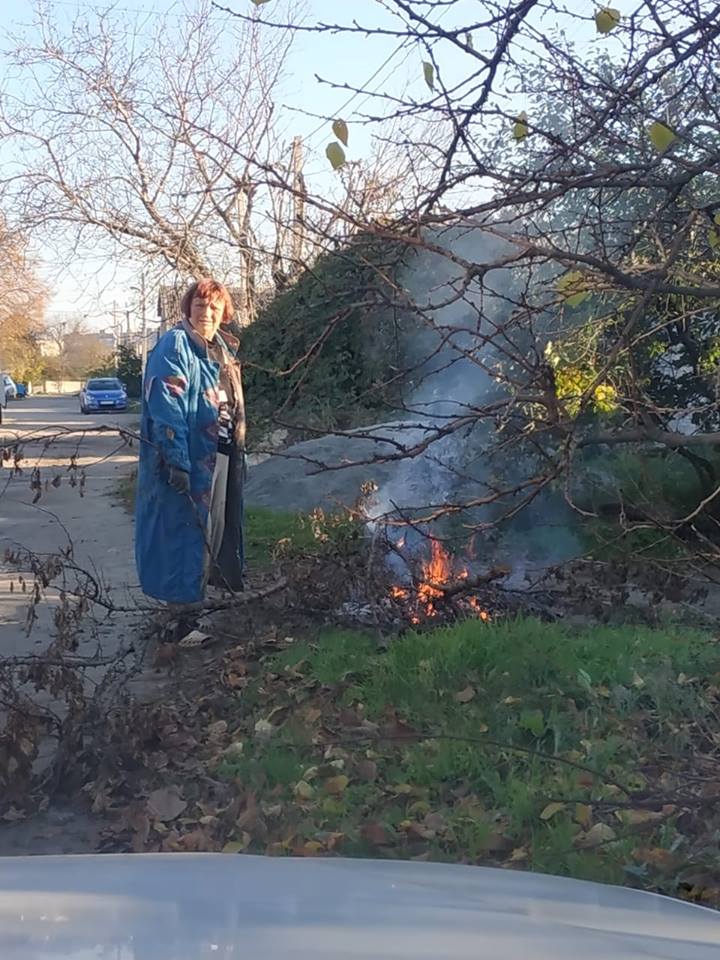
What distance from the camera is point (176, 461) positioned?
5691 mm

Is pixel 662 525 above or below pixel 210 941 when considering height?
above

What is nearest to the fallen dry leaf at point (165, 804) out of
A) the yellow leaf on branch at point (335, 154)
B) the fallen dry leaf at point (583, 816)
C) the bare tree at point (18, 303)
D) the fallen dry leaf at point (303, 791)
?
the fallen dry leaf at point (303, 791)

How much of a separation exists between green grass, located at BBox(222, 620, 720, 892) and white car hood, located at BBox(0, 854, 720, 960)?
151 centimetres

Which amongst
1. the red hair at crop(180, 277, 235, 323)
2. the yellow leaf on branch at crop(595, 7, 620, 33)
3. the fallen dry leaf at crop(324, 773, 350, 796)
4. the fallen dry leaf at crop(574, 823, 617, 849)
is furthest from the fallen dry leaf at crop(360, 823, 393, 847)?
the red hair at crop(180, 277, 235, 323)

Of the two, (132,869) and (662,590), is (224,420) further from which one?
(132,869)

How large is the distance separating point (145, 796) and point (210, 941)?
8.99 feet

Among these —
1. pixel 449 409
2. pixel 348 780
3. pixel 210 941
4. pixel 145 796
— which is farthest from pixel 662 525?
pixel 449 409

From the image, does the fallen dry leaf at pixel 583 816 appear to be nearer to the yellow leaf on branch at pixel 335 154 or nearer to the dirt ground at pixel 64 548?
the dirt ground at pixel 64 548

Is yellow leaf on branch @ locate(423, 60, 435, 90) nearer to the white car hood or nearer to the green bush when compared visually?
the green bush

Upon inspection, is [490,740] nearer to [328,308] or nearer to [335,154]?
[328,308]

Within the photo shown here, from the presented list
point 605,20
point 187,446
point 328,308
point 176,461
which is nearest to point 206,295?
point 187,446

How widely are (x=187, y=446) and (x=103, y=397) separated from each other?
3990 centimetres

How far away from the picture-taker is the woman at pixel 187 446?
574 cm

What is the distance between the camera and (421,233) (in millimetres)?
3543
